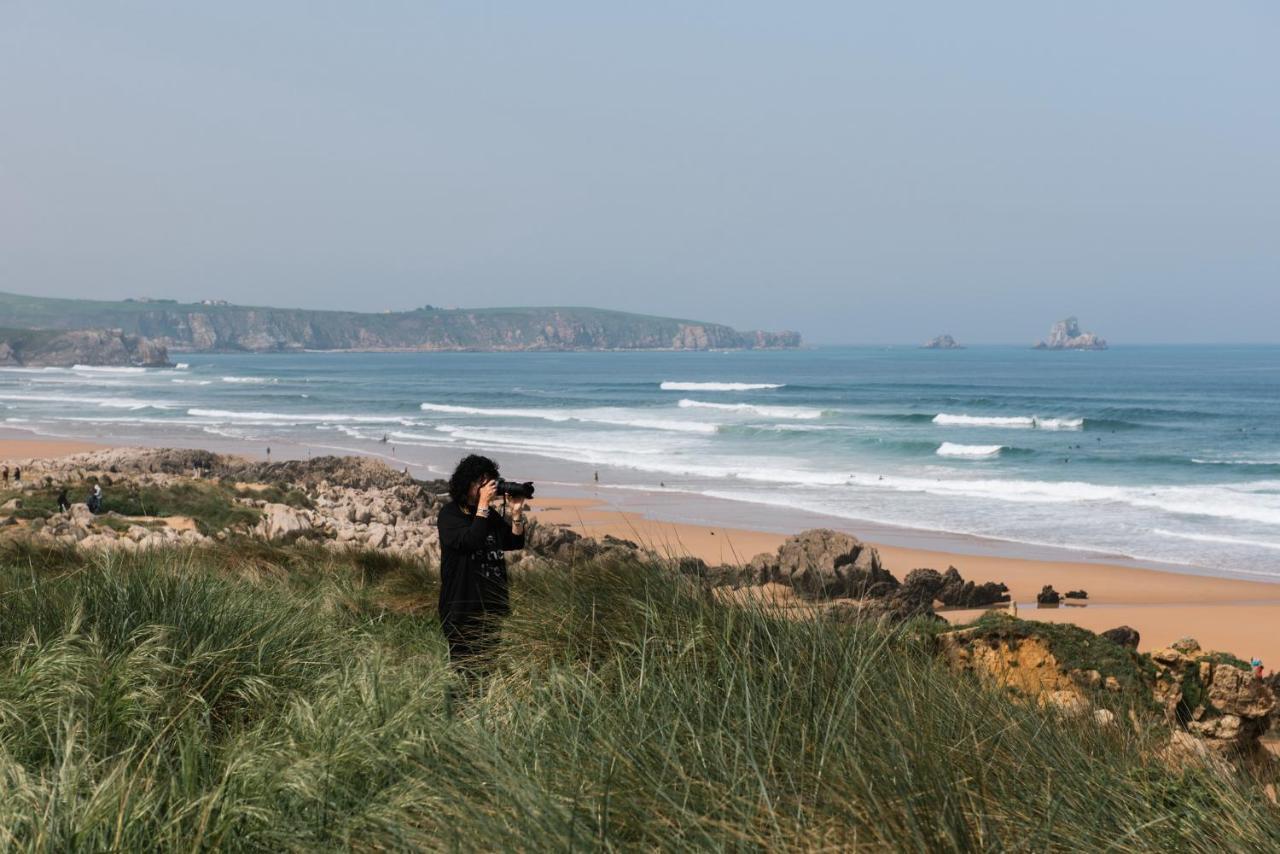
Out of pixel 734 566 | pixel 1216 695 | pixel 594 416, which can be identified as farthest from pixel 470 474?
pixel 594 416

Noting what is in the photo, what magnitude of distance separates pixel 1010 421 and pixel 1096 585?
126ft

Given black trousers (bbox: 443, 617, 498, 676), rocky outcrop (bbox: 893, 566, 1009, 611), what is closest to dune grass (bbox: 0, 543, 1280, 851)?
black trousers (bbox: 443, 617, 498, 676)

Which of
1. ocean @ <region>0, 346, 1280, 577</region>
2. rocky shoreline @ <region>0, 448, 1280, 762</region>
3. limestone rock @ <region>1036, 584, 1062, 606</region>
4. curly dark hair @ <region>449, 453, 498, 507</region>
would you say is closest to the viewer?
curly dark hair @ <region>449, 453, 498, 507</region>

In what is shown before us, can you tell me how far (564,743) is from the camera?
3.87m

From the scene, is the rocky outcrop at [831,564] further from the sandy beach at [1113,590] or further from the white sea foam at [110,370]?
the white sea foam at [110,370]

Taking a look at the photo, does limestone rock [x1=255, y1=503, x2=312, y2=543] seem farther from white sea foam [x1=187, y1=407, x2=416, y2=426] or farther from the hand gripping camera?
white sea foam [x1=187, y1=407, x2=416, y2=426]

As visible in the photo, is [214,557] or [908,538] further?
[908,538]

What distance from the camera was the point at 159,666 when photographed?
17.4 ft

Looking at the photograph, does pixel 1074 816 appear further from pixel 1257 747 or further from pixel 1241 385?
pixel 1241 385

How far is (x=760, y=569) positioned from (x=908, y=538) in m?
8.56

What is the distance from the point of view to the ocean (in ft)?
83.2

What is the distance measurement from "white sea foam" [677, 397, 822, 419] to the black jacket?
2027 inches

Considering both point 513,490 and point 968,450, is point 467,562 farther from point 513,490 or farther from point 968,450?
point 968,450

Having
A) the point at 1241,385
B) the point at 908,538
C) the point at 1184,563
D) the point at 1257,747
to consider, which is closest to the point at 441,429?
the point at 908,538
